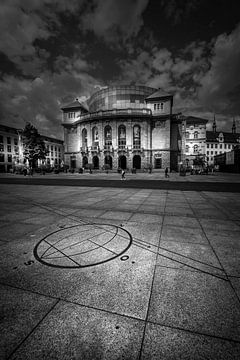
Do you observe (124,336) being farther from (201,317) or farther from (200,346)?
(201,317)

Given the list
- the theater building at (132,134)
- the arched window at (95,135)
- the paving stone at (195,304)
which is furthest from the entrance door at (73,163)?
the paving stone at (195,304)

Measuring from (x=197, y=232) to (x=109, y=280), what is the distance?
2.75 m

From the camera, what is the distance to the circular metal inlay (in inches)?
110

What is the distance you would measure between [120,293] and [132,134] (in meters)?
45.9

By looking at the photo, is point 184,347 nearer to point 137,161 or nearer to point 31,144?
point 137,161

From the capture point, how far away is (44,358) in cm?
132

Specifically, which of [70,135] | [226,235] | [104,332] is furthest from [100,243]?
[70,135]

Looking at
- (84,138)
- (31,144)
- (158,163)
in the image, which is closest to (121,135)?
(84,138)

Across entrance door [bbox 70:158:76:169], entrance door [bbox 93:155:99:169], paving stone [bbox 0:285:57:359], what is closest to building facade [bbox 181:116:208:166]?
entrance door [bbox 93:155:99:169]

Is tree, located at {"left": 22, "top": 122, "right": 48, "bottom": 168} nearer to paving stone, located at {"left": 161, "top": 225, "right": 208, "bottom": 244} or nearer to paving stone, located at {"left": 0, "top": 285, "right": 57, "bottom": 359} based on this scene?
paving stone, located at {"left": 161, "top": 225, "right": 208, "bottom": 244}

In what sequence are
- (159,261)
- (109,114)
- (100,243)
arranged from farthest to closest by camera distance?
(109,114) < (100,243) < (159,261)

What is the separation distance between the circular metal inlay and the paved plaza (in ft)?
0.06

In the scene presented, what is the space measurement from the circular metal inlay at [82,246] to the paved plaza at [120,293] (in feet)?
0.06

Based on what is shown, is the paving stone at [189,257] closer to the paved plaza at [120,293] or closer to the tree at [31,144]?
the paved plaza at [120,293]
